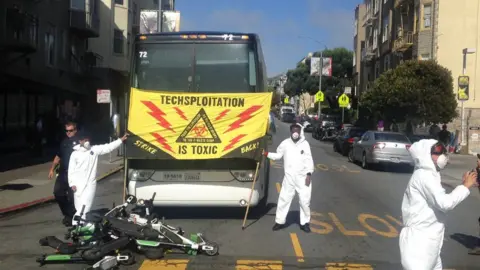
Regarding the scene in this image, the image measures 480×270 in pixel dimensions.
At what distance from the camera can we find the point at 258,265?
703cm

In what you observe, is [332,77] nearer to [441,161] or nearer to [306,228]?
[306,228]

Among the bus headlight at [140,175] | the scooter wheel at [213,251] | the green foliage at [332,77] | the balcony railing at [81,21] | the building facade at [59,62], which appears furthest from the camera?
the green foliage at [332,77]

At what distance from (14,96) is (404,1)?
26.2m

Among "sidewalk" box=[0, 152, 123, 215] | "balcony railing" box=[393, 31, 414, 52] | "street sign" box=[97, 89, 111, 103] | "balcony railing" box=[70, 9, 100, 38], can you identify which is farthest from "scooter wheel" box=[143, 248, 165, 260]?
"balcony railing" box=[393, 31, 414, 52]

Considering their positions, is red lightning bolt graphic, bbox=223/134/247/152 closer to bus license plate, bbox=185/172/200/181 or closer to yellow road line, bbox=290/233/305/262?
bus license plate, bbox=185/172/200/181

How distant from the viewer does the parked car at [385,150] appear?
20.2m

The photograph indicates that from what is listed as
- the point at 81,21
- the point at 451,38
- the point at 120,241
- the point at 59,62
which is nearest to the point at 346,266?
the point at 120,241

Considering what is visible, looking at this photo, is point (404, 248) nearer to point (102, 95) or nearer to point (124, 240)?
point (124, 240)

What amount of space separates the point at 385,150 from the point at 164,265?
14733 millimetres

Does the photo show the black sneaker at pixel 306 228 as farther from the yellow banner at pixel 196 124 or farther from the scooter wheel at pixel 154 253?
the scooter wheel at pixel 154 253

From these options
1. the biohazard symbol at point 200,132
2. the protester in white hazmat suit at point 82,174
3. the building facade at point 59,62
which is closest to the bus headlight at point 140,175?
the biohazard symbol at point 200,132

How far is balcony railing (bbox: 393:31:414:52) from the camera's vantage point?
36.5 m

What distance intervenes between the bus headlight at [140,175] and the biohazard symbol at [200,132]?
767 millimetres

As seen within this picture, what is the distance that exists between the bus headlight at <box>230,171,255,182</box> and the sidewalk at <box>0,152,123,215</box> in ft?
15.2
